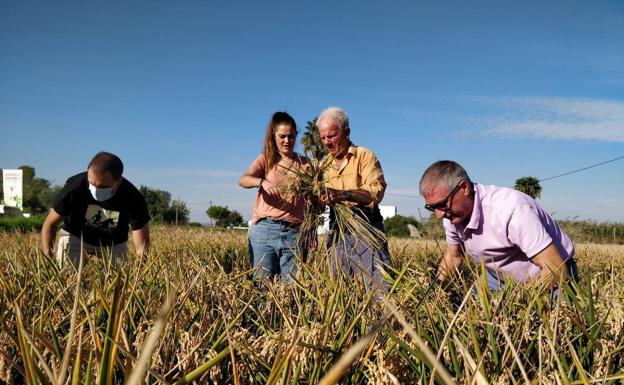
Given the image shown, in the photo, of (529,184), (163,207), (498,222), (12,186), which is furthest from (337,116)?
(163,207)

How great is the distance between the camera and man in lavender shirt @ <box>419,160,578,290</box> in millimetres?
2518

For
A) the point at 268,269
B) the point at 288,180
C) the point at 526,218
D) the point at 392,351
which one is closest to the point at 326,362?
the point at 392,351

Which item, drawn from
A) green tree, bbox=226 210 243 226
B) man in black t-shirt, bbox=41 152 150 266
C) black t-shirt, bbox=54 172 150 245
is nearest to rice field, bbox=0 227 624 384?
man in black t-shirt, bbox=41 152 150 266

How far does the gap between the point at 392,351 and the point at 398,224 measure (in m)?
33.0

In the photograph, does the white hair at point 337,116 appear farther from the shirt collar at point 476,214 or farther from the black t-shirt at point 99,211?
the black t-shirt at point 99,211

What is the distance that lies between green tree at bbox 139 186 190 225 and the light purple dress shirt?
32.2 metres

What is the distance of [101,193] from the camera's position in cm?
385

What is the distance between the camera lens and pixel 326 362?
1.34 meters

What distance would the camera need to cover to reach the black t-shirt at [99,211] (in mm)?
3879

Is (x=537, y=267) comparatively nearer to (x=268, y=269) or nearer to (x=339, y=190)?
(x=339, y=190)

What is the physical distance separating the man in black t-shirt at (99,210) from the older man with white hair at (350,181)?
1.58 metres

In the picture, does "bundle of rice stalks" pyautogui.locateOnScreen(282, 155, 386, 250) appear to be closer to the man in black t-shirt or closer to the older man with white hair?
the older man with white hair

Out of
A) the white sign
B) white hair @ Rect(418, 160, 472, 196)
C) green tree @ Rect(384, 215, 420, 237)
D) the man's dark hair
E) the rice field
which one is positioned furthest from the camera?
green tree @ Rect(384, 215, 420, 237)

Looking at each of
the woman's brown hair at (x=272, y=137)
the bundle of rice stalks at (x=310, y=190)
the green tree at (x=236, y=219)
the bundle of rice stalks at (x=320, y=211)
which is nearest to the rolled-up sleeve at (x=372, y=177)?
the bundle of rice stalks at (x=320, y=211)
